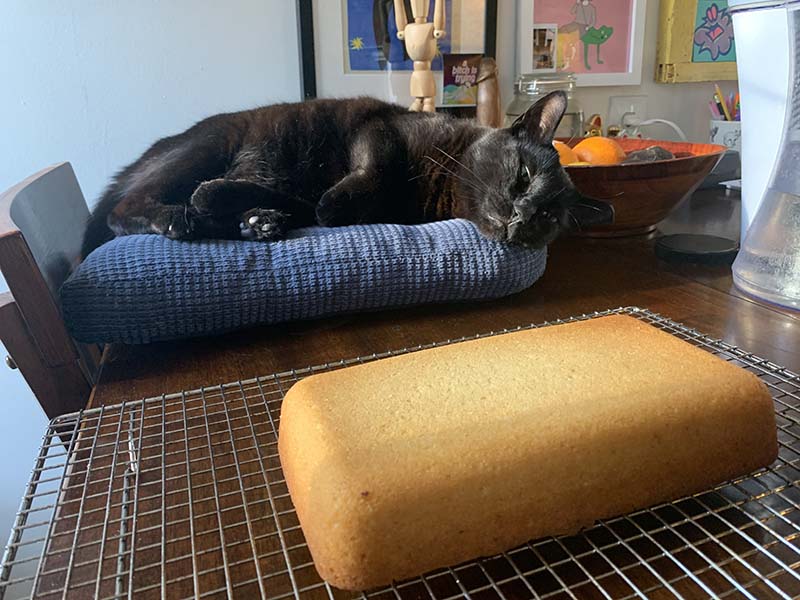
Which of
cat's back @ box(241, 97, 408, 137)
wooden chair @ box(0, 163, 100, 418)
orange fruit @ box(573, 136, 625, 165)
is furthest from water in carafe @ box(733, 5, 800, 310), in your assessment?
wooden chair @ box(0, 163, 100, 418)

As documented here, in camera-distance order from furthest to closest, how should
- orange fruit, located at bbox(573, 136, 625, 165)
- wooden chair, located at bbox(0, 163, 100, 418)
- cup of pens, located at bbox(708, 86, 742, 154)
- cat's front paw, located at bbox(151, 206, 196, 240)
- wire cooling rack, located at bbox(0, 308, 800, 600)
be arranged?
cup of pens, located at bbox(708, 86, 742, 154) → orange fruit, located at bbox(573, 136, 625, 165) → cat's front paw, located at bbox(151, 206, 196, 240) → wooden chair, located at bbox(0, 163, 100, 418) → wire cooling rack, located at bbox(0, 308, 800, 600)

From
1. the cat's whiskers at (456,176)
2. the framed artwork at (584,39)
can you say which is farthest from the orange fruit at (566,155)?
the framed artwork at (584,39)

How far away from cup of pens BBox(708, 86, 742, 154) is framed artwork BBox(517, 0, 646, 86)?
0.24m

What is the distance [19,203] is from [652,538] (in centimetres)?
74

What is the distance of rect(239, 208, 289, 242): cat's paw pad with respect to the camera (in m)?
0.78

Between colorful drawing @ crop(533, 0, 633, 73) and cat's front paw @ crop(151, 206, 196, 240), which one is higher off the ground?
colorful drawing @ crop(533, 0, 633, 73)

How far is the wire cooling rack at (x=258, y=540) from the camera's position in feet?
1.17

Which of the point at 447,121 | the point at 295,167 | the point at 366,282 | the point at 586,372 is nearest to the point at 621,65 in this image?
the point at 447,121

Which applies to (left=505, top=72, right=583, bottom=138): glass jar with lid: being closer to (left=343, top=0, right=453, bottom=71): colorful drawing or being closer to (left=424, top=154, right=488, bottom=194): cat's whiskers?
(left=343, top=0, right=453, bottom=71): colorful drawing

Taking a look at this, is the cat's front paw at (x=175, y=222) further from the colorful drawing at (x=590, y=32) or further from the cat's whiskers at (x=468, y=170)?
the colorful drawing at (x=590, y=32)

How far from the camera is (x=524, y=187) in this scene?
0.91 m

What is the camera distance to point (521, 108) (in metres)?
1.42

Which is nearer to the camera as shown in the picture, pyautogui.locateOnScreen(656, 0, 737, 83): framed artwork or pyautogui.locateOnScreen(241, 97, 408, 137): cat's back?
pyautogui.locateOnScreen(241, 97, 408, 137): cat's back

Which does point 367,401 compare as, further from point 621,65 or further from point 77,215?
point 621,65
